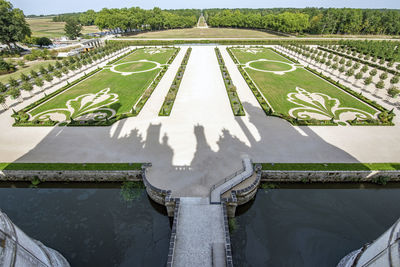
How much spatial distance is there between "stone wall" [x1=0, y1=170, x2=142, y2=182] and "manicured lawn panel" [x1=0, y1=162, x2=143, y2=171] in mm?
431

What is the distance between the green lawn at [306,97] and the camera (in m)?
41.9

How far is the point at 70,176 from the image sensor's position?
27.9 metres

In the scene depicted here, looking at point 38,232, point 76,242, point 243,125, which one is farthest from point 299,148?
point 38,232

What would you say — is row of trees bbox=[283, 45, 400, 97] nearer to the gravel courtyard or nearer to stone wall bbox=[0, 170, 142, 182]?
the gravel courtyard

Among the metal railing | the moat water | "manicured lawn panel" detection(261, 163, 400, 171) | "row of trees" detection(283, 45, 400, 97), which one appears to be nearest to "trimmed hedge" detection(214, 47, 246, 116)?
"manicured lawn panel" detection(261, 163, 400, 171)

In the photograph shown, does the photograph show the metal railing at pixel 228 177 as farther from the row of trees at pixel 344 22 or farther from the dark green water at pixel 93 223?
the row of trees at pixel 344 22

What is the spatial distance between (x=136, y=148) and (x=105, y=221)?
11.8 metres

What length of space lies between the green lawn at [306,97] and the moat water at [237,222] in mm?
19489

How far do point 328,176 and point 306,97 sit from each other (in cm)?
2770

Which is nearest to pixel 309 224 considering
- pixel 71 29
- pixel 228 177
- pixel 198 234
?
pixel 228 177

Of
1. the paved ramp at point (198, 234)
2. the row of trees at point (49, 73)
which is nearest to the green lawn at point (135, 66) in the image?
the row of trees at point (49, 73)

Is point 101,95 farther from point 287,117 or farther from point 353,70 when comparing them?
point 353,70

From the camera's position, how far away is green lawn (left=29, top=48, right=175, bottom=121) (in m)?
43.7

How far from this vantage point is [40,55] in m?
84.4
